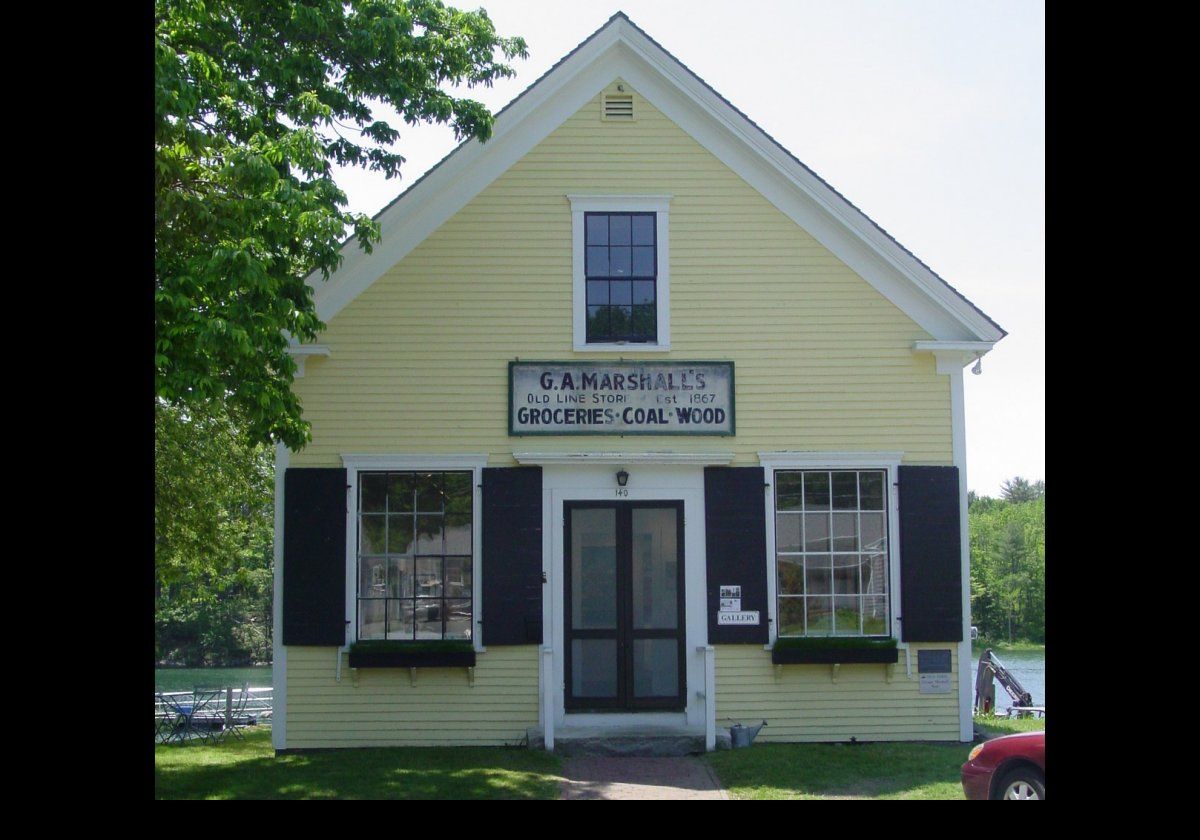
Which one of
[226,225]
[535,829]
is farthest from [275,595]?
[535,829]

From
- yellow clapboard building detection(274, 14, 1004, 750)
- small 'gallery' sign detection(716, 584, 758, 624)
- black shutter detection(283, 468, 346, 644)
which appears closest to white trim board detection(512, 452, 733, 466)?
yellow clapboard building detection(274, 14, 1004, 750)

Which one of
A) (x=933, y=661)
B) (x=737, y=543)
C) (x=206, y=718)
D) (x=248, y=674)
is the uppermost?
(x=737, y=543)

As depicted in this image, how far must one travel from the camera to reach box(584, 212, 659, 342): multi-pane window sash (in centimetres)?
1223

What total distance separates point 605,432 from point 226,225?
4.37 meters

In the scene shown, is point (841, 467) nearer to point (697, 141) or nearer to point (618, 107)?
point (697, 141)

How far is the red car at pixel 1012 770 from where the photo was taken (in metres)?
8.31

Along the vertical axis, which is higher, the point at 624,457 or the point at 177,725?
the point at 624,457

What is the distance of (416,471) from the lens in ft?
39.4

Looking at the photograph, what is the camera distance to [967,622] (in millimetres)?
11906

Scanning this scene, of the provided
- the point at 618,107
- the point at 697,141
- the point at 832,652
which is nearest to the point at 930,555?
the point at 832,652

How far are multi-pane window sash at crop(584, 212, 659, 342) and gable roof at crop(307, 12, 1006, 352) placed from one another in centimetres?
111

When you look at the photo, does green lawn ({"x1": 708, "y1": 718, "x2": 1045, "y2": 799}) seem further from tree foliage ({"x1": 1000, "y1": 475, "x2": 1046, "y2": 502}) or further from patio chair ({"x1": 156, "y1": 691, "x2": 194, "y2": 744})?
tree foliage ({"x1": 1000, "y1": 475, "x2": 1046, "y2": 502})

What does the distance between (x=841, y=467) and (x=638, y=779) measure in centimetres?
386

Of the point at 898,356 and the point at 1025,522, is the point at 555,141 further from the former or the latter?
the point at 1025,522
